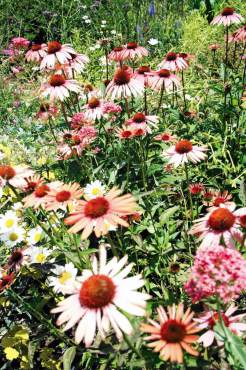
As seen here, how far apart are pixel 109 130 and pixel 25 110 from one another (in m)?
1.98

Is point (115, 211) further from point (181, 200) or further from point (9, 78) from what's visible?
point (9, 78)

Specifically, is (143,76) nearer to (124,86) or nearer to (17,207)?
(124,86)

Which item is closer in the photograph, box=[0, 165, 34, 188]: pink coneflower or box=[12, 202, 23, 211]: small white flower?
box=[0, 165, 34, 188]: pink coneflower

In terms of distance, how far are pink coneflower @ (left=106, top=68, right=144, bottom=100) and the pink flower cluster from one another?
1482 mm

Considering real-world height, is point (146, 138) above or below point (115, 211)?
below

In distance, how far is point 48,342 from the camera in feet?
5.89

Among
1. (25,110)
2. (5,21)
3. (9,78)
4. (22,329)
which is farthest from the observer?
(5,21)

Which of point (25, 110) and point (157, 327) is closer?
point (157, 327)

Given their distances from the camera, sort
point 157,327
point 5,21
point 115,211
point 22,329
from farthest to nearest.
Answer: point 5,21
point 22,329
point 115,211
point 157,327

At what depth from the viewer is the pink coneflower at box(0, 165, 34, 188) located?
4.97ft

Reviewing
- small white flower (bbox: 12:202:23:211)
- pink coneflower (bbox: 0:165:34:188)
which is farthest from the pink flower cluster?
small white flower (bbox: 12:202:23:211)

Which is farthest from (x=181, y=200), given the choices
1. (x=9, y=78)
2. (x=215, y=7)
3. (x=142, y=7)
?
(x=142, y=7)

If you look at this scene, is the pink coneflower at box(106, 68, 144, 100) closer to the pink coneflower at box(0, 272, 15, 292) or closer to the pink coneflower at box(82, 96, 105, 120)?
the pink coneflower at box(82, 96, 105, 120)

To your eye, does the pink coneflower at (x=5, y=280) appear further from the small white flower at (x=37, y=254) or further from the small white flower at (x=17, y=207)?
the small white flower at (x=17, y=207)
